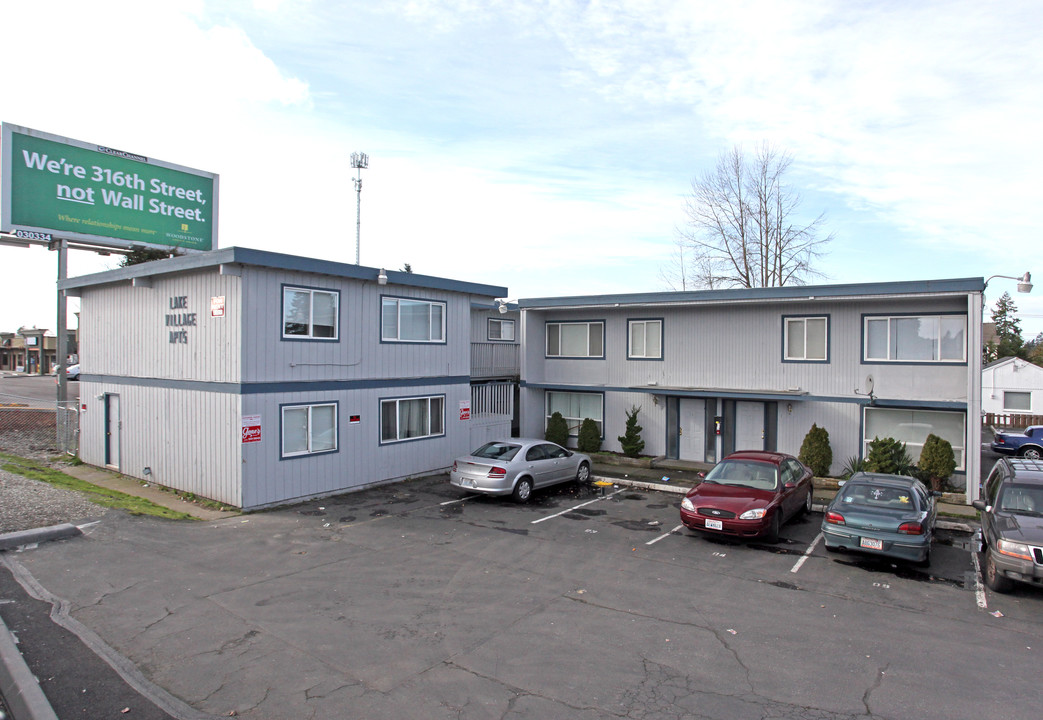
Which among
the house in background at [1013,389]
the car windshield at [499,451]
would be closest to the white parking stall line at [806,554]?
the car windshield at [499,451]

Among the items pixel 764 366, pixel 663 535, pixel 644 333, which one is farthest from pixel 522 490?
pixel 764 366

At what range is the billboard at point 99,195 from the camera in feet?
54.4

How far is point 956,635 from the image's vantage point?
307 inches

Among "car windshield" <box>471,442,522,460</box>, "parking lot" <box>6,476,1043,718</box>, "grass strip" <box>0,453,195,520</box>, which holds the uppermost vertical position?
"car windshield" <box>471,442,522,460</box>

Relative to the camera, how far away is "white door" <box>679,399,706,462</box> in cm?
2033

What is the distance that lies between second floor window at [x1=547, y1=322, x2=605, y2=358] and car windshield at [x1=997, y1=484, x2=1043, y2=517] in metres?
13.4

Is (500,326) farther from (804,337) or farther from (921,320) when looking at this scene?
(921,320)

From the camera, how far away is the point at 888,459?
16.1 m

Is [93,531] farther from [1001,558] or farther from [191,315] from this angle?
[1001,558]

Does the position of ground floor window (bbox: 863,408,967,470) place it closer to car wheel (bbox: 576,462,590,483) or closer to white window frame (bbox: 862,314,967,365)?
white window frame (bbox: 862,314,967,365)

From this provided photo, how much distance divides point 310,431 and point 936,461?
15484 mm

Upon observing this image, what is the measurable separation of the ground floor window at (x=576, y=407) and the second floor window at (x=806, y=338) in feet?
21.4

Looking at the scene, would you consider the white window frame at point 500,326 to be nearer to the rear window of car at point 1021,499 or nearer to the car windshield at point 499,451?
the car windshield at point 499,451

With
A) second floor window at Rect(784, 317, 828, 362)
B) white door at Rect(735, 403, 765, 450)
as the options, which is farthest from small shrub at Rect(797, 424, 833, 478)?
second floor window at Rect(784, 317, 828, 362)
